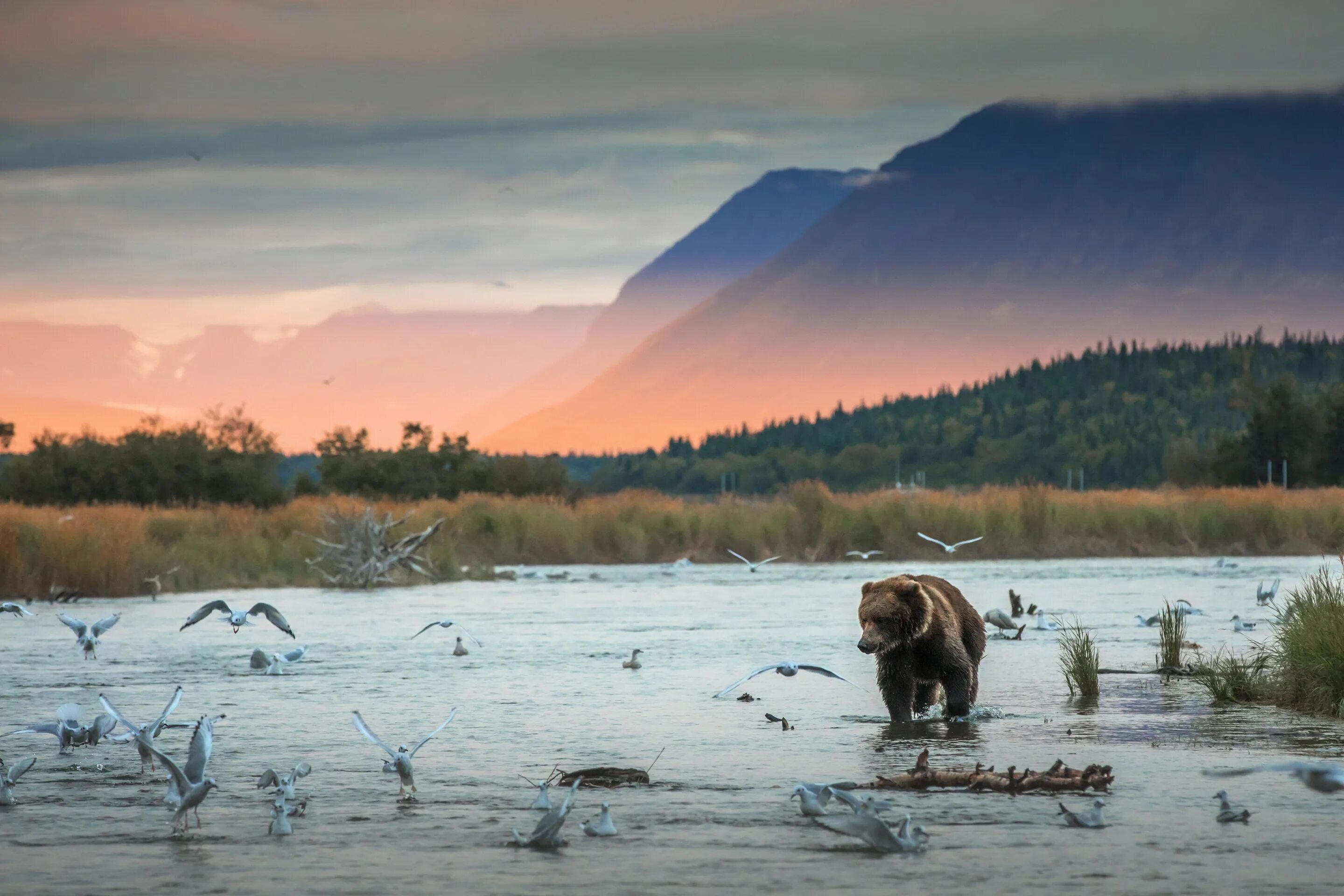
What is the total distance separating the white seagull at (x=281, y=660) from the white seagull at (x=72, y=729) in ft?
17.3

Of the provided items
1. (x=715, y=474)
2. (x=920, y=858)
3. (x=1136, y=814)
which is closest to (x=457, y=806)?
(x=920, y=858)

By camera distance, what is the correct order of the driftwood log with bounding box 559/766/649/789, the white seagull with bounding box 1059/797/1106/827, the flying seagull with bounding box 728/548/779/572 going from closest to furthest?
the white seagull with bounding box 1059/797/1106/827 → the driftwood log with bounding box 559/766/649/789 → the flying seagull with bounding box 728/548/779/572

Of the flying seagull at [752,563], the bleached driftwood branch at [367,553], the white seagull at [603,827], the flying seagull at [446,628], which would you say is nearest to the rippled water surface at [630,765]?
the white seagull at [603,827]

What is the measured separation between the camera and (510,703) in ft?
47.2

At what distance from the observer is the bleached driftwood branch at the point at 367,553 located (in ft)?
106

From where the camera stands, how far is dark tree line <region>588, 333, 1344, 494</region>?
444 ft

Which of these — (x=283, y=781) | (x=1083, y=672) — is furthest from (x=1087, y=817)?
(x=1083, y=672)

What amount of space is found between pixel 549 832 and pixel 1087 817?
260cm

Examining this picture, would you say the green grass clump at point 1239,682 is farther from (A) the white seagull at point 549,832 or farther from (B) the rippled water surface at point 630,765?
(A) the white seagull at point 549,832

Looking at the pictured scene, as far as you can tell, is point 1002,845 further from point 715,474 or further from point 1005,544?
point 715,474

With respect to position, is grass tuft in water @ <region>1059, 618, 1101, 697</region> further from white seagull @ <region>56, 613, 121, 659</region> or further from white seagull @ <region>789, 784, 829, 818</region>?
white seagull @ <region>56, 613, 121, 659</region>

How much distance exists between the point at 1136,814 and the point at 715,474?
445 feet

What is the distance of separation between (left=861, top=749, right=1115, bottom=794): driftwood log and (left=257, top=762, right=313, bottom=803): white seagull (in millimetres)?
3061

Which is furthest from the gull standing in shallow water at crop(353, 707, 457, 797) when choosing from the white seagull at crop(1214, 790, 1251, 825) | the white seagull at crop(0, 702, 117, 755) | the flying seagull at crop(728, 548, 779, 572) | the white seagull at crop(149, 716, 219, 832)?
the flying seagull at crop(728, 548, 779, 572)
